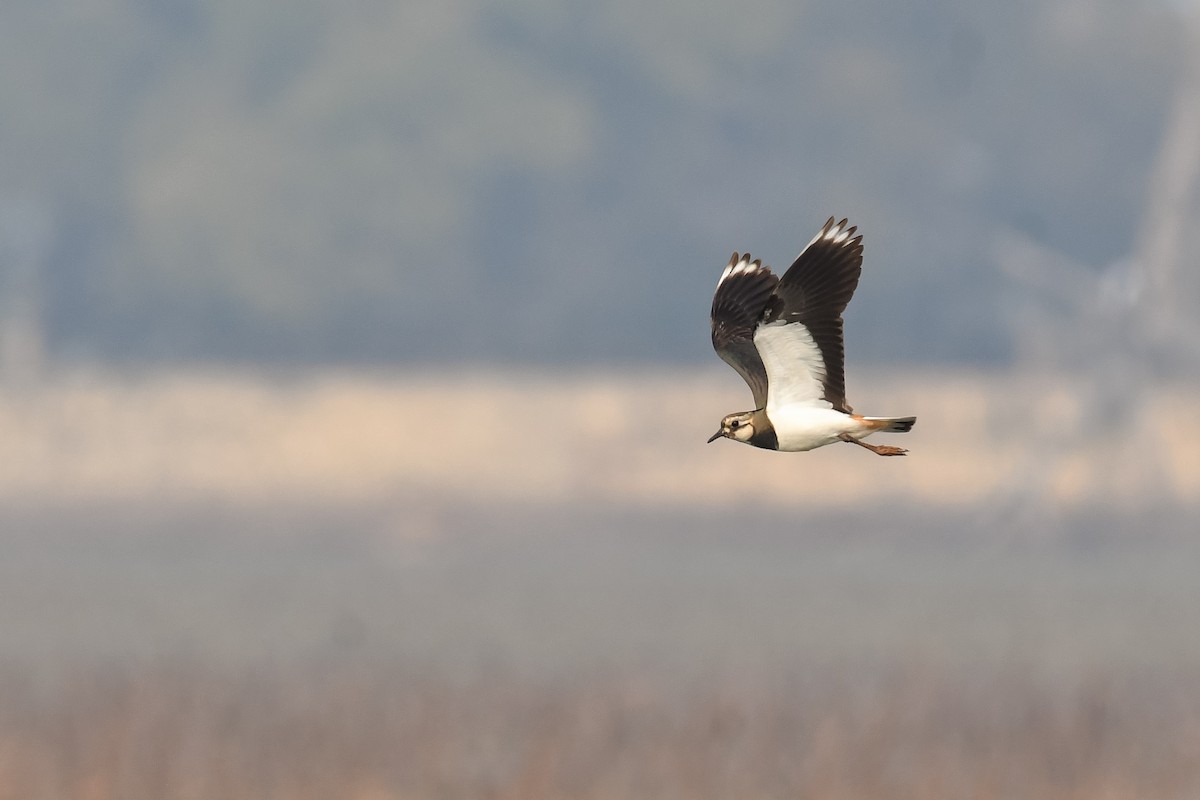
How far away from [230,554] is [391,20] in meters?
43.1

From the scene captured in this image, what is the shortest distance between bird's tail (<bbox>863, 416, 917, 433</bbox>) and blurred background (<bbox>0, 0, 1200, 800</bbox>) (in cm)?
9410

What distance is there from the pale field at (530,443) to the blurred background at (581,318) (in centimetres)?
29

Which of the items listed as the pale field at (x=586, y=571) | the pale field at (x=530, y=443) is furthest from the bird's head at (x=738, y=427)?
the pale field at (x=530, y=443)

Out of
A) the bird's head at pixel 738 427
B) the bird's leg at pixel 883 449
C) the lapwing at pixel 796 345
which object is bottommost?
the bird's leg at pixel 883 449

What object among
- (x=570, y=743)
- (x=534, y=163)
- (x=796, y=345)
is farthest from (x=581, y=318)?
(x=796, y=345)

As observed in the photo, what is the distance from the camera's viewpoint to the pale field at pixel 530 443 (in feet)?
441

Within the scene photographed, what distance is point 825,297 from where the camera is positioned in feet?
22.4

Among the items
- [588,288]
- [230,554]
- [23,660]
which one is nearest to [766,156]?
[588,288]

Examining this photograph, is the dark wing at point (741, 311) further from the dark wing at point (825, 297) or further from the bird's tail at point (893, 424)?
the bird's tail at point (893, 424)

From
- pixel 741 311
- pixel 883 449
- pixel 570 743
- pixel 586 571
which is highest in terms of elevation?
pixel 586 571

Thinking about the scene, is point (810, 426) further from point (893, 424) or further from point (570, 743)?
point (570, 743)

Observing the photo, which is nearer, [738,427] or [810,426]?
[810,426]

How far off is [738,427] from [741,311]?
24.5 inches

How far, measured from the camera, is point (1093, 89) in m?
162
